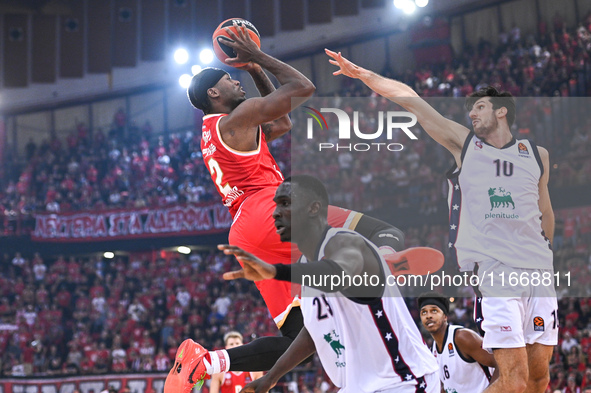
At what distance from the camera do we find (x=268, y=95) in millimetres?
4984

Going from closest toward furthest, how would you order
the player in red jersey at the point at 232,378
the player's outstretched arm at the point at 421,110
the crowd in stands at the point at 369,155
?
the player's outstretched arm at the point at 421,110
the player in red jersey at the point at 232,378
the crowd in stands at the point at 369,155

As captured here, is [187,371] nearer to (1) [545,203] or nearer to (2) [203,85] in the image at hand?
(2) [203,85]

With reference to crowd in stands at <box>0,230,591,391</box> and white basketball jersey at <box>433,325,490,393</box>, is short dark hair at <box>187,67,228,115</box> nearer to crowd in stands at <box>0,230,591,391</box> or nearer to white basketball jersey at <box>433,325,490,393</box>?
white basketball jersey at <box>433,325,490,393</box>

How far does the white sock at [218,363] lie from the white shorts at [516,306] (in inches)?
72.5

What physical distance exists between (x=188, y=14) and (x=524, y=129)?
18451mm

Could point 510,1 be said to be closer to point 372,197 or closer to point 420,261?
point 372,197

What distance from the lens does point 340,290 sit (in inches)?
140

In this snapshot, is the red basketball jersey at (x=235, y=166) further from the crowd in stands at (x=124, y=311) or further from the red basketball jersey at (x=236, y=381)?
the crowd in stands at (x=124, y=311)

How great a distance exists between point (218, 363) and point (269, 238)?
99 centimetres

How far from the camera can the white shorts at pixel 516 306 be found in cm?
485

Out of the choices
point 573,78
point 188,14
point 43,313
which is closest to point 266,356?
point 573,78

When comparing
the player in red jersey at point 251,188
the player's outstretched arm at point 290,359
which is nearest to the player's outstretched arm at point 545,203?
the player in red jersey at point 251,188

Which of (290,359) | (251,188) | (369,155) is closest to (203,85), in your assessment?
(251,188)

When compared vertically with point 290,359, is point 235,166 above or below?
above
